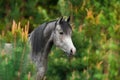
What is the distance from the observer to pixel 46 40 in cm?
758

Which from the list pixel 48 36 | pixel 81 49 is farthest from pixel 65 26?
pixel 81 49

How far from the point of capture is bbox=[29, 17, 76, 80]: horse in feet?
24.1

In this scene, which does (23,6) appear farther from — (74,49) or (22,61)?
(22,61)

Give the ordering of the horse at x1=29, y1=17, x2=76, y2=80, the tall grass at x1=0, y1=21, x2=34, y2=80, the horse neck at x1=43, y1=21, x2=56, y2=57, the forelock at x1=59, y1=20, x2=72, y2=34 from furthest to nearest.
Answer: the horse neck at x1=43, y1=21, x2=56, y2=57 < the horse at x1=29, y1=17, x2=76, y2=80 < the forelock at x1=59, y1=20, x2=72, y2=34 < the tall grass at x1=0, y1=21, x2=34, y2=80

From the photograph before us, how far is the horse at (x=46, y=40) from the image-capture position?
7.34 meters

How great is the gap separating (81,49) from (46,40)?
802 mm

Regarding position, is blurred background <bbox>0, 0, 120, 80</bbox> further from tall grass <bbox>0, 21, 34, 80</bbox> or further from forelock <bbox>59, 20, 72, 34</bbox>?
forelock <bbox>59, 20, 72, 34</bbox>

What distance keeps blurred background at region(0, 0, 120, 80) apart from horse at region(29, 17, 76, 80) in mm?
139

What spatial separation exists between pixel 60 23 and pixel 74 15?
3.74ft

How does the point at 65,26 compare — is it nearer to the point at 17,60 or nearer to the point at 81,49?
the point at 81,49

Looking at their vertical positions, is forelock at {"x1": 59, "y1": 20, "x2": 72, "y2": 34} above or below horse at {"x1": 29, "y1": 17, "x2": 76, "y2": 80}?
above

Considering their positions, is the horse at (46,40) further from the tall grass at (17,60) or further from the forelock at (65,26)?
the tall grass at (17,60)

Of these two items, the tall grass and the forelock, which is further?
the forelock

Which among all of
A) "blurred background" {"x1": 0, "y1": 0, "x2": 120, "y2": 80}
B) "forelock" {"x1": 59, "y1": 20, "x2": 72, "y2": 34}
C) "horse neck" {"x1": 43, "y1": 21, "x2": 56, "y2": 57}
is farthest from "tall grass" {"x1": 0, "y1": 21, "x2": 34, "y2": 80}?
"horse neck" {"x1": 43, "y1": 21, "x2": 56, "y2": 57}
